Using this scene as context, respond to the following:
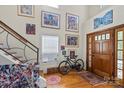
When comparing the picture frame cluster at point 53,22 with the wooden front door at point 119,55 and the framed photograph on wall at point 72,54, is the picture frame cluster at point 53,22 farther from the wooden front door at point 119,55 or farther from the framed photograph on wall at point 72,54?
the wooden front door at point 119,55

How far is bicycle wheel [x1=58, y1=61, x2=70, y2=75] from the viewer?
4.98m

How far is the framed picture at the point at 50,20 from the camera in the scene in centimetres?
479

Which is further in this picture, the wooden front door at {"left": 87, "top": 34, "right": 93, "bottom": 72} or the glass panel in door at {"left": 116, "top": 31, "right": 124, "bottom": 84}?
the wooden front door at {"left": 87, "top": 34, "right": 93, "bottom": 72}

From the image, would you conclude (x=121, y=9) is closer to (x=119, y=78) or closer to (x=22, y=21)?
(x=119, y=78)

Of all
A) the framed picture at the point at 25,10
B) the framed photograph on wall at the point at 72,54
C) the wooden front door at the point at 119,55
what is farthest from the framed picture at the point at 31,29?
the wooden front door at the point at 119,55

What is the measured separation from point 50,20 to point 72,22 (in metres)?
1.16

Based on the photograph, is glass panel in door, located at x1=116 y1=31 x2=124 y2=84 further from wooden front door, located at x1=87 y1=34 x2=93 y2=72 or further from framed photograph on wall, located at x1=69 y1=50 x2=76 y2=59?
framed photograph on wall, located at x1=69 y1=50 x2=76 y2=59

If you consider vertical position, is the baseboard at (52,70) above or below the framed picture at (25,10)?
below

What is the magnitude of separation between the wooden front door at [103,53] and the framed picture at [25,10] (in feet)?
8.66

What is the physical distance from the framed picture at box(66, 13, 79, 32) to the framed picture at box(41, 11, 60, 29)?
0.54 meters

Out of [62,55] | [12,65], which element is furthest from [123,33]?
[12,65]

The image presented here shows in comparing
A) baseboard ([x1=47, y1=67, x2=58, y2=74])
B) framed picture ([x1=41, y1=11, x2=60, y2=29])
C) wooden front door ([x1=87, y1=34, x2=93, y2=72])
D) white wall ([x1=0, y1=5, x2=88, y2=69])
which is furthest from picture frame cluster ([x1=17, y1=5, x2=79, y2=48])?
baseboard ([x1=47, y1=67, x2=58, y2=74])

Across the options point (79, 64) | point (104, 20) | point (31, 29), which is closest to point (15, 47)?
point (31, 29)

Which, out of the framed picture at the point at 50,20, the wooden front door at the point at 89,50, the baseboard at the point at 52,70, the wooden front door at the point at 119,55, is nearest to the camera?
the wooden front door at the point at 119,55
